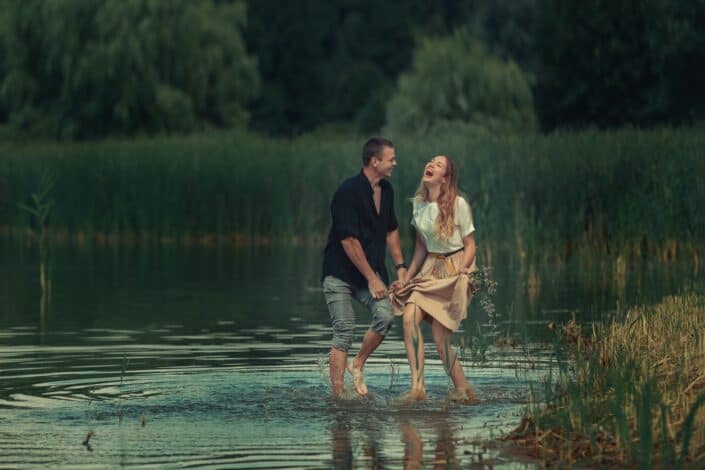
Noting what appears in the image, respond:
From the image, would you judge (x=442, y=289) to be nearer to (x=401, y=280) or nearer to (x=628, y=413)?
(x=401, y=280)

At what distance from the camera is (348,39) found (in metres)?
71.2

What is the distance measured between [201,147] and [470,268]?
25854 mm

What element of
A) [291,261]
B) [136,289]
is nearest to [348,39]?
[291,261]

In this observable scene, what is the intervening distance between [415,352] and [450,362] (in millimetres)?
301

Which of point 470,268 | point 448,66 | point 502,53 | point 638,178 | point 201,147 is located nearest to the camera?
point 470,268

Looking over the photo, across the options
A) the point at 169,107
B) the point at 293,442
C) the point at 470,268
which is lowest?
the point at 293,442

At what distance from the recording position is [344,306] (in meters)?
12.7

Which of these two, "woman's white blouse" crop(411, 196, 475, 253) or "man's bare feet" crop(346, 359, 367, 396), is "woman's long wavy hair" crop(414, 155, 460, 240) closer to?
"woman's white blouse" crop(411, 196, 475, 253)

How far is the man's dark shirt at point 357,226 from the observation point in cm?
1250

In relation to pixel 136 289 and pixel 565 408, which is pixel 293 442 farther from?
pixel 136 289

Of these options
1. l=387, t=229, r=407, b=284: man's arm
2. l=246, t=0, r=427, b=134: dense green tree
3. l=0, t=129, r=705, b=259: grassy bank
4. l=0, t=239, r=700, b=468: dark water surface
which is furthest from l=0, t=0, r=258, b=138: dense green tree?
l=387, t=229, r=407, b=284: man's arm

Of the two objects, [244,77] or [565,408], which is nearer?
[565,408]

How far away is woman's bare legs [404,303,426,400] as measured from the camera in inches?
468

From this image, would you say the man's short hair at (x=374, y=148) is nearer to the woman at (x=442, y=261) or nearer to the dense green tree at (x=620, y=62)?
the woman at (x=442, y=261)
